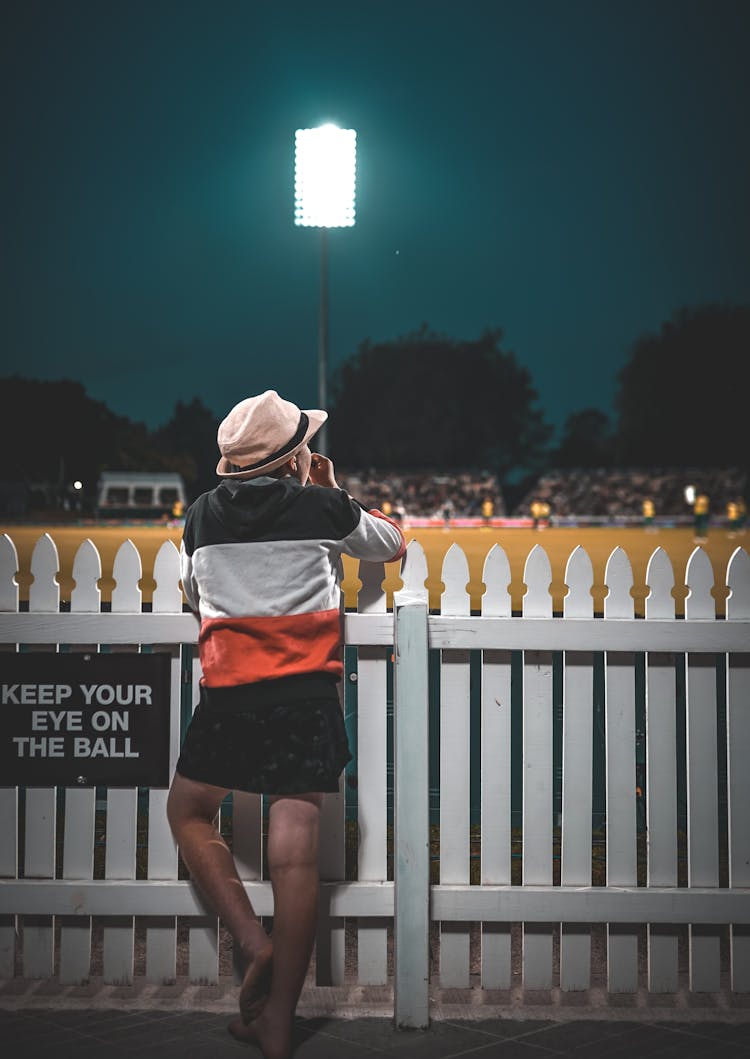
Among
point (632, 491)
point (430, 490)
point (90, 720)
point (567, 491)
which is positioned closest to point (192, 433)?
point (430, 490)

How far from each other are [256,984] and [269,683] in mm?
927

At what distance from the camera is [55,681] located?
4.16 metres

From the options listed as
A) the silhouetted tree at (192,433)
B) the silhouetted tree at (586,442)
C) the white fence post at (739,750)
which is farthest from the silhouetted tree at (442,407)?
the white fence post at (739,750)

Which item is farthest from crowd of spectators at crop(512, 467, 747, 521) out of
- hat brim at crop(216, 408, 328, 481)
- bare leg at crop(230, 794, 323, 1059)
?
bare leg at crop(230, 794, 323, 1059)

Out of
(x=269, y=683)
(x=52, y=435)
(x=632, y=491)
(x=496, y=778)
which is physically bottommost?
(x=496, y=778)

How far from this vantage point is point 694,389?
271 ft

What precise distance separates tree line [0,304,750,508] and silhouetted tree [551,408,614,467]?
0.36 metres

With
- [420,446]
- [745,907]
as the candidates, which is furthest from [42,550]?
[420,446]

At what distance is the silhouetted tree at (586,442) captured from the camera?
107875 millimetres

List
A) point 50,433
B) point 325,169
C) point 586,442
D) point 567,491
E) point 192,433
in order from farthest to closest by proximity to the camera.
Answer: point 192,433 < point 586,442 < point 50,433 < point 567,491 < point 325,169

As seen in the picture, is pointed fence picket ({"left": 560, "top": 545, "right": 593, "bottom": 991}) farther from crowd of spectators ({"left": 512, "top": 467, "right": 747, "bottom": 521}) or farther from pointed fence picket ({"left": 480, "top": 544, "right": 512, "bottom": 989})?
crowd of spectators ({"left": 512, "top": 467, "right": 747, "bottom": 521})

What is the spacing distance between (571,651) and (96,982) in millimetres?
2158

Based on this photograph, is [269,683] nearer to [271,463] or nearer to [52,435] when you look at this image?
[271,463]

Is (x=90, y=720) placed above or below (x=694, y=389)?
below
